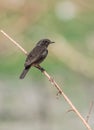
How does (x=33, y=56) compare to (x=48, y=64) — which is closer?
(x=33, y=56)

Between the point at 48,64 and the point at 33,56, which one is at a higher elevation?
the point at 33,56

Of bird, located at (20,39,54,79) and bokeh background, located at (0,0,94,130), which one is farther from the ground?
bird, located at (20,39,54,79)

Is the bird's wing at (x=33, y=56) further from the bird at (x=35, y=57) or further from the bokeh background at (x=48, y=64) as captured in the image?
→ the bokeh background at (x=48, y=64)

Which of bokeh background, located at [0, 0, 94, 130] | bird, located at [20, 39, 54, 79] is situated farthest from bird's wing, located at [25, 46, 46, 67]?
bokeh background, located at [0, 0, 94, 130]

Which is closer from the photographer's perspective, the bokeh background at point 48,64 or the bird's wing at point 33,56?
the bird's wing at point 33,56

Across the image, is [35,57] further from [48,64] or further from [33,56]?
[48,64]

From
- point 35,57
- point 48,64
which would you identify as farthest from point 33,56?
point 48,64

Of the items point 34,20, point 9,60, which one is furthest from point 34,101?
point 34,20

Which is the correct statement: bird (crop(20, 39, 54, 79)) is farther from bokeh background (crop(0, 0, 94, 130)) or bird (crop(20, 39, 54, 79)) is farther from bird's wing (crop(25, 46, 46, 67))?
bokeh background (crop(0, 0, 94, 130))

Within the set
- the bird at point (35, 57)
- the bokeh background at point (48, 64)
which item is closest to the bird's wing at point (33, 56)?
the bird at point (35, 57)
